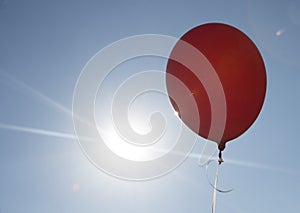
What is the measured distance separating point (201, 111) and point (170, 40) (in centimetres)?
192

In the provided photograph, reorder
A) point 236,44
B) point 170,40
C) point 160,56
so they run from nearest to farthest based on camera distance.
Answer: point 236,44, point 160,56, point 170,40

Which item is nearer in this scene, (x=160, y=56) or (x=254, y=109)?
(x=254, y=109)

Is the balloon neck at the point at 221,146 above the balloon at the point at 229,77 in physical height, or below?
below

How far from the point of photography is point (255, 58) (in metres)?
3.84

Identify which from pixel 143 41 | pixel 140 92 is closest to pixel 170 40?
pixel 143 41

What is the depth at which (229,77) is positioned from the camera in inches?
148

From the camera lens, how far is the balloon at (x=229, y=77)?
12.3 feet

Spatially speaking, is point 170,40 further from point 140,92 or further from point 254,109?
point 254,109

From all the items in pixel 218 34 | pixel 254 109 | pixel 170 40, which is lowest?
pixel 254 109

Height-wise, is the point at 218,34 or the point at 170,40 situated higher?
the point at 170,40

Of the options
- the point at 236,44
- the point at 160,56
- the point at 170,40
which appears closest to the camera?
the point at 236,44

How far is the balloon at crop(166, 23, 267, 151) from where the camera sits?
12.3 ft

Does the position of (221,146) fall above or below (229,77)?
below

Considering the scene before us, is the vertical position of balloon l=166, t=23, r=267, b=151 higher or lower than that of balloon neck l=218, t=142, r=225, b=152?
higher
